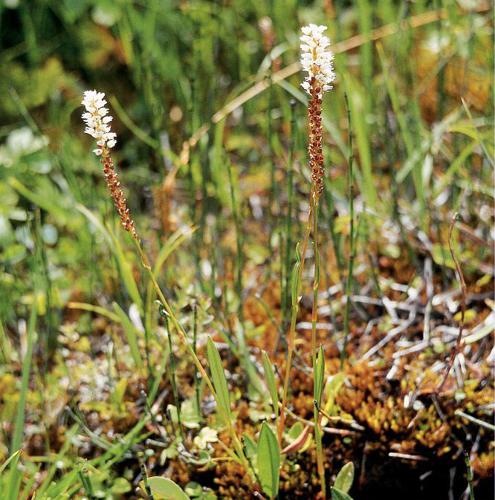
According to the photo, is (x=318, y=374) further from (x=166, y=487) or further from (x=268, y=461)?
(x=166, y=487)

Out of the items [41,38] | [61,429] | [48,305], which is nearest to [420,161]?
[48,305]

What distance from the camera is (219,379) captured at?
110cm

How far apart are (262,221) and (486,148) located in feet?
2.41

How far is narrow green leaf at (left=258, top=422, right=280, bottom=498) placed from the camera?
1.09m

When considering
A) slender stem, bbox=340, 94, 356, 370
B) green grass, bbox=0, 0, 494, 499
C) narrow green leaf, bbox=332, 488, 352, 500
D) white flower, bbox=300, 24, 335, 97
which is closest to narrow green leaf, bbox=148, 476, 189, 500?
green grass, bbox=0, 0, 494, 499

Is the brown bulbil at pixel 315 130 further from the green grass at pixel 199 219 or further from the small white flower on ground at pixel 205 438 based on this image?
the small white flower on ground at pixel 205 438

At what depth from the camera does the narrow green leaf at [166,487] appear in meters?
1.08

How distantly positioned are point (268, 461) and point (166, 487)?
0.53 feet

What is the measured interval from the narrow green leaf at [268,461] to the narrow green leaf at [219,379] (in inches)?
2.6

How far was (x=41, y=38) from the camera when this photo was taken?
2545 millimetres

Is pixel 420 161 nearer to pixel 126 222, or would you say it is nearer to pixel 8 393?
pixel 126 222

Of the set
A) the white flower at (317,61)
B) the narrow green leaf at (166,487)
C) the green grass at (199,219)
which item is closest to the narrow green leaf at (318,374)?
the green grass at (199,219)

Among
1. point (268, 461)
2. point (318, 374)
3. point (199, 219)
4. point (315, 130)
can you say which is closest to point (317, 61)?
point (315, 130)

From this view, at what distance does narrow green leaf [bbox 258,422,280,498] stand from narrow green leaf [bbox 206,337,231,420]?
65 mm
